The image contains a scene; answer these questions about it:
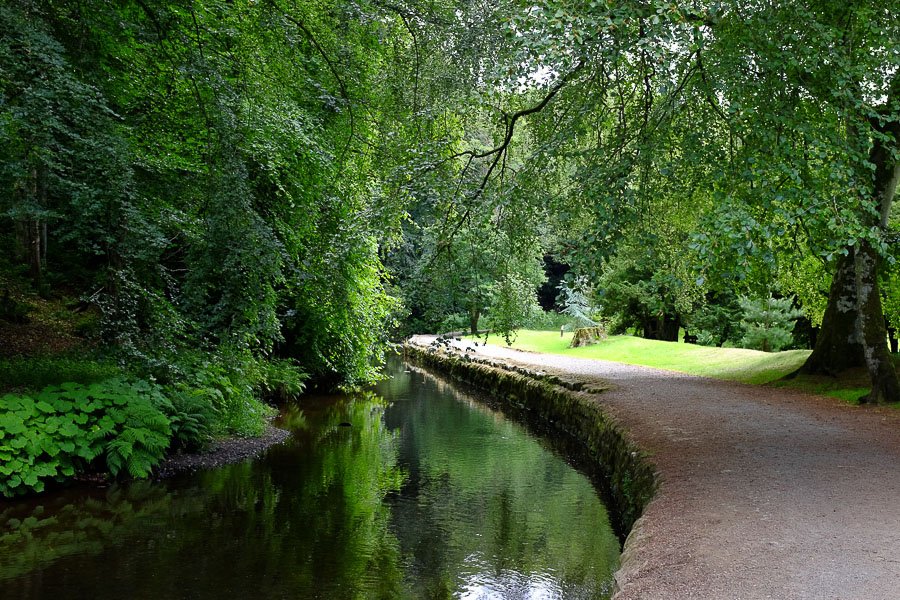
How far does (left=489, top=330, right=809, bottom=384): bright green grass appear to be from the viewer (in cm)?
1908

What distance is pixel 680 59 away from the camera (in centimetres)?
896

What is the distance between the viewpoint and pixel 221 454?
487 inches

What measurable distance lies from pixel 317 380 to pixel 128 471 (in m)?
10.2

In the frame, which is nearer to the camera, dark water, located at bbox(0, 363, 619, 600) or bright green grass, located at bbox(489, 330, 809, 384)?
dark water, located at bbox(0, 363, 619, 600)

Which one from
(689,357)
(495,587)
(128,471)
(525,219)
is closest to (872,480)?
(495,587)

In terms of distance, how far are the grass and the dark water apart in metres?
6.48

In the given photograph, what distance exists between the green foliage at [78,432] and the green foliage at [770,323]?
2240 centimetres

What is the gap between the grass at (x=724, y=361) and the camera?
15203mm

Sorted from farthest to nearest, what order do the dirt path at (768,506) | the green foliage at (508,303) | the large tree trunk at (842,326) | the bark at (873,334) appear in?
the large tree trunk at (842,326)
the bark at (873,334)
the green foliage at (508,303)
the dirt path at (768,506)

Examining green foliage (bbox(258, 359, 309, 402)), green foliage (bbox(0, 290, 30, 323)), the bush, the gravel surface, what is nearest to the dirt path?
the gravel surface

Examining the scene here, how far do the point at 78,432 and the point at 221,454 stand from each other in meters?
2.73

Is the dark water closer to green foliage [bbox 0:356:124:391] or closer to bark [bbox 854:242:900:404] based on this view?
green foliage [bbox 0:356:124:391]

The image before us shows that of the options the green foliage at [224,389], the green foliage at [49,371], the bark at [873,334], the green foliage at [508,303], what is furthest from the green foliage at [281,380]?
the bark at [873,334]

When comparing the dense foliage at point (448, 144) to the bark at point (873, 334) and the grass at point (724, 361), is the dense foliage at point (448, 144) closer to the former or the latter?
the bark at point (873, 334)
